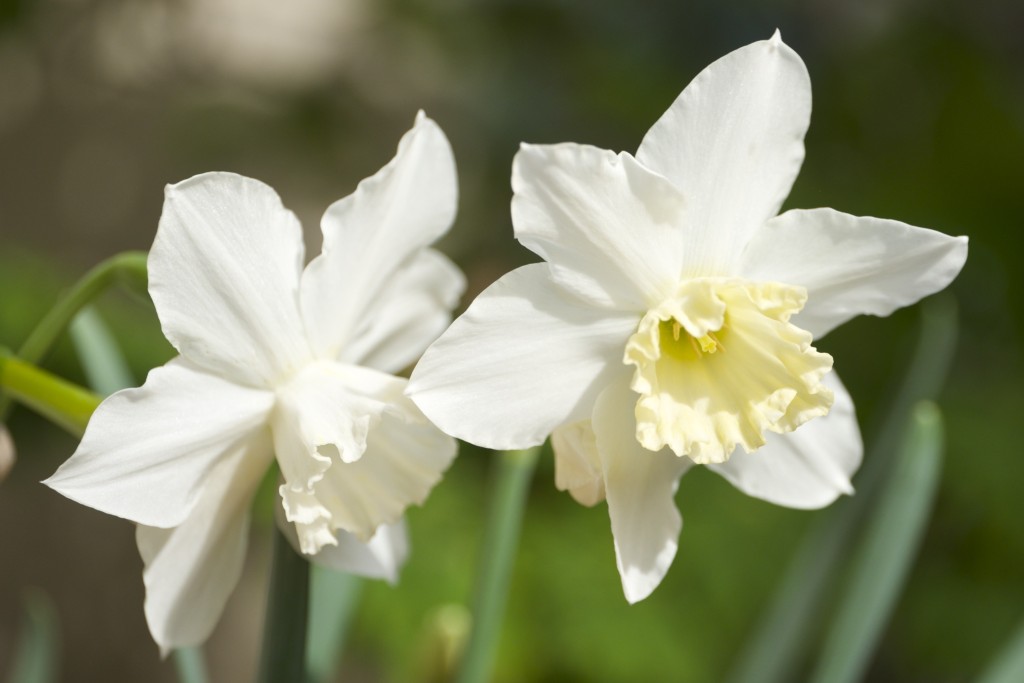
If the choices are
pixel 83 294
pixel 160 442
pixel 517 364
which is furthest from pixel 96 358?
pixel 517 364

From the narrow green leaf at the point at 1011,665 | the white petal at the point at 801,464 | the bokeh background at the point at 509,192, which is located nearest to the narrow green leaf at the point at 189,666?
the white petal at the point at 801,464

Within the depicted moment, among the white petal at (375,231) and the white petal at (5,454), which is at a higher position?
the white petal at (375,231)

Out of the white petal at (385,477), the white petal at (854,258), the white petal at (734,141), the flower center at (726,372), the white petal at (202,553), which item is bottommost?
the white petal at (202,553)

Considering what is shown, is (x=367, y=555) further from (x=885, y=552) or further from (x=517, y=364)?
(x=885, y=552)

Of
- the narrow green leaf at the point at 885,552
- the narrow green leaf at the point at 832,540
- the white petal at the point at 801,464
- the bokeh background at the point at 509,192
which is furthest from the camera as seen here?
the bokeh background at the point at 509,192

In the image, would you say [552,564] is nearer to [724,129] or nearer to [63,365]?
[63,365]

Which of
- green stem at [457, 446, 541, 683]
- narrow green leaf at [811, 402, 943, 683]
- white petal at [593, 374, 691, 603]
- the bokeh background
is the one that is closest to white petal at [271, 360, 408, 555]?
white petal at [593, 374, 691, 603]

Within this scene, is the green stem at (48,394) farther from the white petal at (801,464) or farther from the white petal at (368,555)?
the white petal at (801,464)
